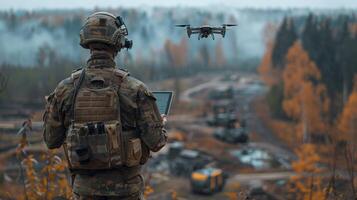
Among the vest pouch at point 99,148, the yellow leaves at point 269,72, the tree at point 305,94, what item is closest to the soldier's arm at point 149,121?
the vest pouch at point 99,148

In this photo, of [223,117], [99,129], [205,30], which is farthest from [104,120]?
[223,117]

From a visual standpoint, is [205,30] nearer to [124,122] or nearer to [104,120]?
[124,122]

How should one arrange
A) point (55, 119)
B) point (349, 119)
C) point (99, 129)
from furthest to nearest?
point (349, 119) < point (55, 119) < point (99, 129)

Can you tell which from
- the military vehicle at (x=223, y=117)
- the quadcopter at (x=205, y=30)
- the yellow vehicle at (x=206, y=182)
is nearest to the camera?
the quadcopter at (x=205, y=30)

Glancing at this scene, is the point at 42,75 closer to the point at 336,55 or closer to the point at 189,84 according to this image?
the point at 189,84

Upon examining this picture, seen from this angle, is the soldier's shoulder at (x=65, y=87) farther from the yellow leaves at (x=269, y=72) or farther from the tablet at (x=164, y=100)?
the yellow leaves at (x=269, y=72)

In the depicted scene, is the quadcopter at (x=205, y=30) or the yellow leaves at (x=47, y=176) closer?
the quadcopter at (x=205, y=30)
